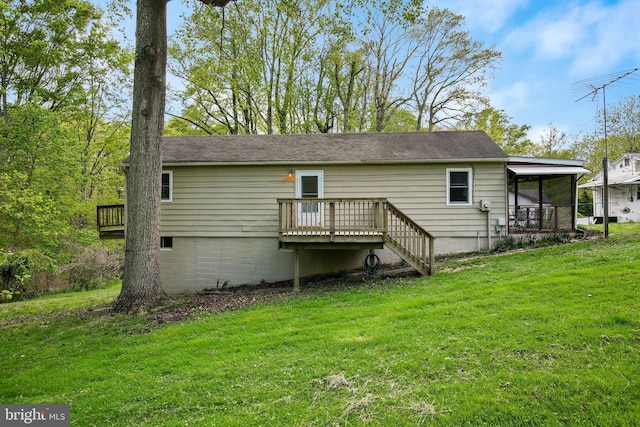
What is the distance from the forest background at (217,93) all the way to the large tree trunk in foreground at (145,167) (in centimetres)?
274

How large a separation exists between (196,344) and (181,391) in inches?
60.6

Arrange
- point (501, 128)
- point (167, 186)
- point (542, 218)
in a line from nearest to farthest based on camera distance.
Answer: point (167, 186), point (542, 218), point (501, 128)

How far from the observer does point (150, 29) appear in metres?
7.76

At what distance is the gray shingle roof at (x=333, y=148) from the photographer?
1043 cm


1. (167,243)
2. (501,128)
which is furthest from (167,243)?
(501,128)

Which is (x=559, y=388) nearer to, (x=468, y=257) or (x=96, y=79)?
(x=468, y=257)

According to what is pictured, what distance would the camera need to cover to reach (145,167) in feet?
25.5

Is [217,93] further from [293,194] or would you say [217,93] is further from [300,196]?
[300,196]

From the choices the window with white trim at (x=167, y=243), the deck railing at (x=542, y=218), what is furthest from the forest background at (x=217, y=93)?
the deck railing at (x=542, y=218)

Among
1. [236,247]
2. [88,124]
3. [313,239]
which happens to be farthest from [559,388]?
[88,124]

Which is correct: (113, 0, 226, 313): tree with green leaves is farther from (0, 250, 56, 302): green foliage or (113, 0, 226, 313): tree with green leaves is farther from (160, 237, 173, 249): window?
(0, 250, 56, 302): green foliage

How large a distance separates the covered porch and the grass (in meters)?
4.29

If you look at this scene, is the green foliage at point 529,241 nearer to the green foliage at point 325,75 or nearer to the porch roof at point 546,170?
the porch roof at point 546,170

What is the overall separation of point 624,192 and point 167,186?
79.6ft
